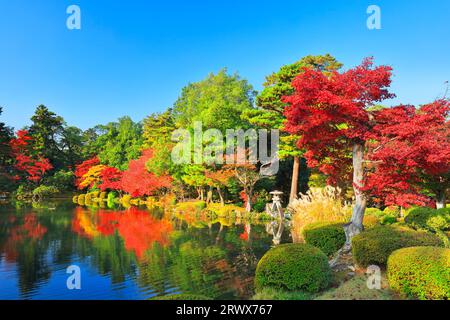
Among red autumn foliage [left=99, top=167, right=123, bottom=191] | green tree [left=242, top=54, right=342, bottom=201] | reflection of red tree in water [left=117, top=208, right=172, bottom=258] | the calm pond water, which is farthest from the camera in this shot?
red autumn foliage [left=99, top=167, right=123, bottom=191]

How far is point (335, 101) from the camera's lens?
21.2ft

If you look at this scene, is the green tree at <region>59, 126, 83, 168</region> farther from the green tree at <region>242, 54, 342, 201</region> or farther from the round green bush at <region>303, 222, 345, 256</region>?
the round green bush at <region>303, 222, 345, 256</region>

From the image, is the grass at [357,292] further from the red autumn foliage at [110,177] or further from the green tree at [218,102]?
the red autumn foliage at [110,177]

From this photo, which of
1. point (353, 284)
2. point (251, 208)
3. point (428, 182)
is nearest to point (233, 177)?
point (251, 208)

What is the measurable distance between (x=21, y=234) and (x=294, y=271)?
11.6 m

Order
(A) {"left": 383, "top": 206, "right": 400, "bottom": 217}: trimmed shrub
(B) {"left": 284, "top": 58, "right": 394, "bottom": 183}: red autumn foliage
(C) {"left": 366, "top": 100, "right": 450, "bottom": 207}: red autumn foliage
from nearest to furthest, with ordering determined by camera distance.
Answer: (C) {"left": 366, "top": 100, "right": 450, "bottom": 207}: red autumn foliage < (B) {"left": 284, "top": 58, "right": 394, "bottom": 183}: red autumn foliage < (A) {"left": 383, "top": 206, "right": 400, "bottom": 217}: trimmed shrub

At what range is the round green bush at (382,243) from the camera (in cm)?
565

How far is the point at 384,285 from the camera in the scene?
526cm

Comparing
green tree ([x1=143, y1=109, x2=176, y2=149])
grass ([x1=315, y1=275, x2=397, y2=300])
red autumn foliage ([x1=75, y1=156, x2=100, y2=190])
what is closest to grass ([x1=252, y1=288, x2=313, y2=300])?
grass ([x1=315, y1=275, x2=397, y2=300])

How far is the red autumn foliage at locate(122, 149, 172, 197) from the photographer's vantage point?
82.9ft

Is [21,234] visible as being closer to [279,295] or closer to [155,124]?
[279,295]

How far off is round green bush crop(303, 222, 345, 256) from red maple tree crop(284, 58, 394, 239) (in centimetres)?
33

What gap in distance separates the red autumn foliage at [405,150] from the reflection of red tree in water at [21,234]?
9.45 m
